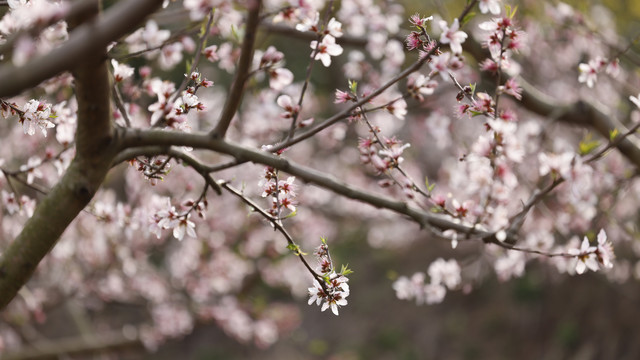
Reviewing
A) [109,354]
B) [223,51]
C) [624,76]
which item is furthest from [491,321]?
[223,51]

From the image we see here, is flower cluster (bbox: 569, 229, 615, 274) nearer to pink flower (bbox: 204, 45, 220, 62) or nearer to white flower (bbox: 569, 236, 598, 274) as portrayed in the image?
white flower (bbox: 569, 236, 598, 274)

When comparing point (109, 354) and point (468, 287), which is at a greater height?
point (109, 354)

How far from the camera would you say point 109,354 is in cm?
562

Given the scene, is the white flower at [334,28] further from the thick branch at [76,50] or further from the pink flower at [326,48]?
the thick branch at [76,50]

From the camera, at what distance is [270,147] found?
6.16 feet

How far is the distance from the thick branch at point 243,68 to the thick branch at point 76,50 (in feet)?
1.02

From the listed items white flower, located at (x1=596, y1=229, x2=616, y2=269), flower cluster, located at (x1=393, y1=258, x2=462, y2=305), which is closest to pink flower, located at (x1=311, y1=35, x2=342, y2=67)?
white flower, located at (x1=596, y1=229, x2=616, y2=269)

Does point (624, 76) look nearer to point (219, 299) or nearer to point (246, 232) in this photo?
point (246, 232)

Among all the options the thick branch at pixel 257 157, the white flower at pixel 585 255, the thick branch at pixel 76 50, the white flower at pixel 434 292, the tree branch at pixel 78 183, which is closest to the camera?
the thick branch at pixel 76 50

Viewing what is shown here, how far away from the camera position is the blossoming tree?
5.49ft

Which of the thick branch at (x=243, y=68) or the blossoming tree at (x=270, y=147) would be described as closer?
the thick branch at (x=243, y=68)

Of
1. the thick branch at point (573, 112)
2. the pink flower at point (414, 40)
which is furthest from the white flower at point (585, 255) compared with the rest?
the thick branch at point (573, 112)

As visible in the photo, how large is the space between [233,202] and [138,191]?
1.19 m

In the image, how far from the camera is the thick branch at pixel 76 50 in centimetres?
111
